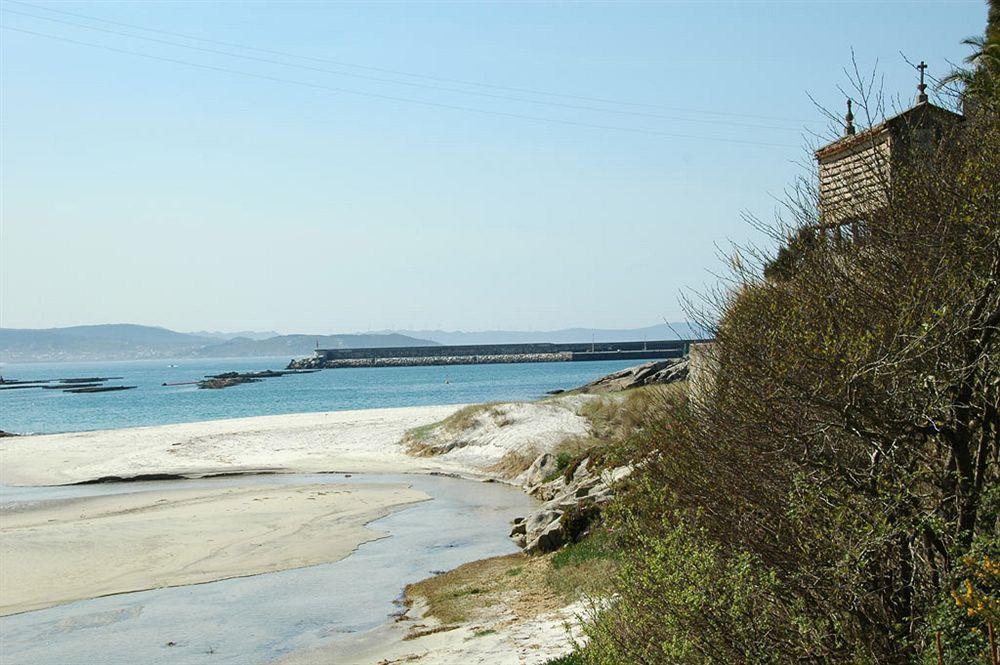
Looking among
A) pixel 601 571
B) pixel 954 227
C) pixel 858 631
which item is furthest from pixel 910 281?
pixel 601 571

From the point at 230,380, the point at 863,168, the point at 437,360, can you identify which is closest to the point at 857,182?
the point at 863,168

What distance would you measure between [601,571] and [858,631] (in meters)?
8.44

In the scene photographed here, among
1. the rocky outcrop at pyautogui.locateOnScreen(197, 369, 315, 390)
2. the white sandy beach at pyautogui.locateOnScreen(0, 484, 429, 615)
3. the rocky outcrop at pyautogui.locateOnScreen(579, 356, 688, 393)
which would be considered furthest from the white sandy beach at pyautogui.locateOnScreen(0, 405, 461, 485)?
the rocky outcrop at pyautogui.locateOnScreen(197, 369, 315, 390)

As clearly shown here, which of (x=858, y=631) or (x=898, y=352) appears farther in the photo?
(x=858, y=631)

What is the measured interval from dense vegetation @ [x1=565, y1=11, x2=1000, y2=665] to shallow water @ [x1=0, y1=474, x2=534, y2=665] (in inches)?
337

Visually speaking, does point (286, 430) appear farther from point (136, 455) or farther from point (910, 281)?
point (910, 281)

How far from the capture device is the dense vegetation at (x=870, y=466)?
6.06 metres

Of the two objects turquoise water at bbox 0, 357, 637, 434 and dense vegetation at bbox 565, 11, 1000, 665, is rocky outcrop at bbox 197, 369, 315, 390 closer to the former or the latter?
turquoise water at bbox 0, 357, 637, 434

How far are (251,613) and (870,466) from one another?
12.3 meters

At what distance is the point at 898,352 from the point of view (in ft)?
19.7

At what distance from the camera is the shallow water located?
14.5 metres

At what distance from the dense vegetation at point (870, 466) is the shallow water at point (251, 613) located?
8563 mm

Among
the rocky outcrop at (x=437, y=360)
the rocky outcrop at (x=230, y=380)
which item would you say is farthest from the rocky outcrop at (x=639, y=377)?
the rocky outcrop at (x=437, y=360)

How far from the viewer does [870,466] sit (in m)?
6.23
